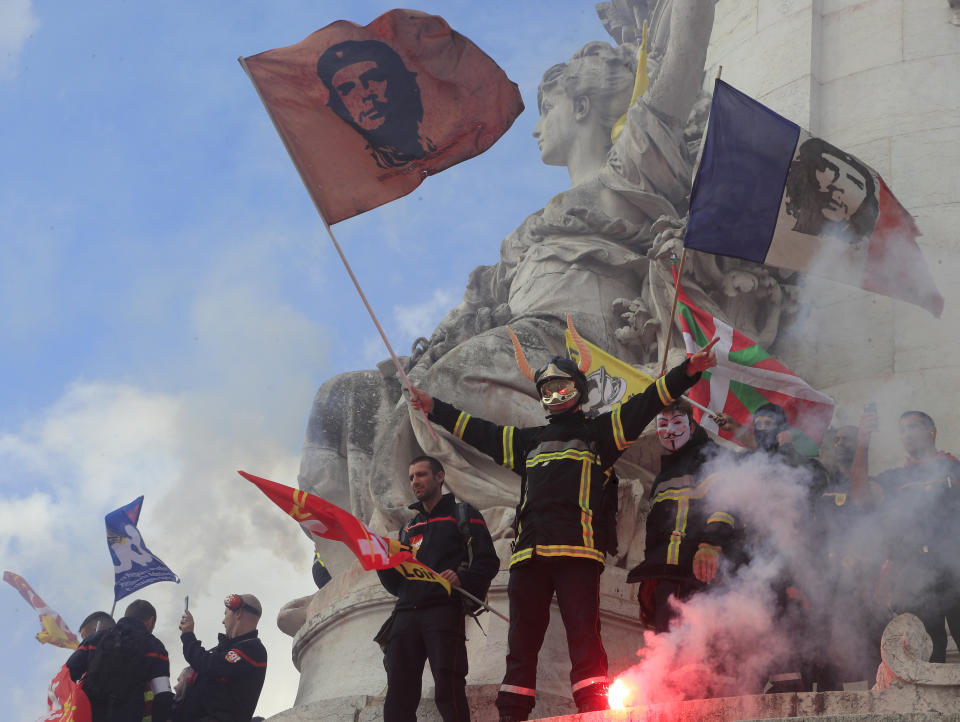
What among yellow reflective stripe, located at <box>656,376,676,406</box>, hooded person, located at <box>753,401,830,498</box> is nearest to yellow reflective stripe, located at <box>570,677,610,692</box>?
yellow reflective stripe, located at <box>656,376,676,406</box>

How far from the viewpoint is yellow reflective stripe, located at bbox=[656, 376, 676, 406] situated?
26.4ft

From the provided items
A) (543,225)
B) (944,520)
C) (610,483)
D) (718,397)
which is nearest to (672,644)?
(610,483)

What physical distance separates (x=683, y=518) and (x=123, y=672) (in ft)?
12.5

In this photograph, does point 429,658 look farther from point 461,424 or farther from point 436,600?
point 461,424

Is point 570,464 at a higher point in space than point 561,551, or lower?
higher

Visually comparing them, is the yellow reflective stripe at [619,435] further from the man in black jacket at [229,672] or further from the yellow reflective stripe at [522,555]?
the man in black jacket at [229,672]

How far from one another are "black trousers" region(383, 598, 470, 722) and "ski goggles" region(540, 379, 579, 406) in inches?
48.7

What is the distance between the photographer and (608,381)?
1116 cm

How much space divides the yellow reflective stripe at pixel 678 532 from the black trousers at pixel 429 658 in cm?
121

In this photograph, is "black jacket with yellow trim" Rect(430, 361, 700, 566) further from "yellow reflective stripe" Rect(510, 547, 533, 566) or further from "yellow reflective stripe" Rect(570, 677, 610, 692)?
"yellow reflective stripe" Rect(570, 677, 610, 692)

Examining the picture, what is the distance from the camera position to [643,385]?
11.0 metres

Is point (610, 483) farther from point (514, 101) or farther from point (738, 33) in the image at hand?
point (738, 33)

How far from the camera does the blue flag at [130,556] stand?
40.6 ft

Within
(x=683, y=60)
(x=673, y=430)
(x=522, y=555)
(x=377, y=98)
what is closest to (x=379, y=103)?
(x=377, y=98)
